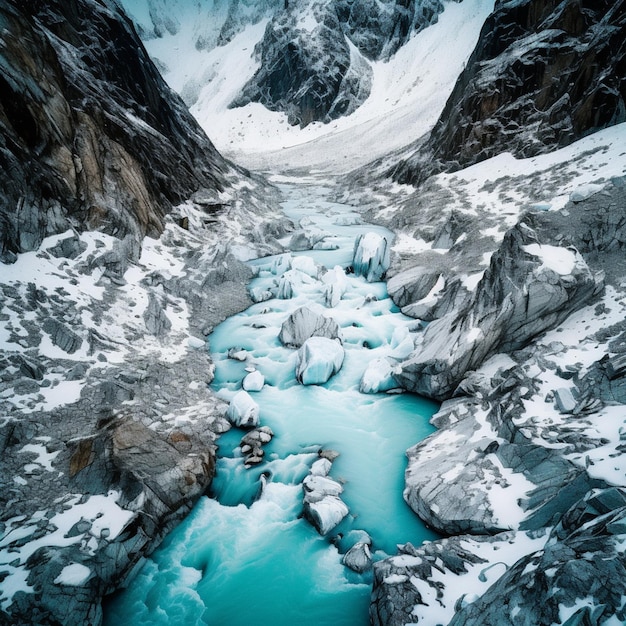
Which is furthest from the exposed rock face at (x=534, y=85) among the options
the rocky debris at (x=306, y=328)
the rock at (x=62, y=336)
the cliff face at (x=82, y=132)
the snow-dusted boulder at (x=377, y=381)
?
the rock at (x=62, y=336)

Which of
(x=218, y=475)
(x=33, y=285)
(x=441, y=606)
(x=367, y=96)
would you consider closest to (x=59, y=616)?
(x=218, y=475)

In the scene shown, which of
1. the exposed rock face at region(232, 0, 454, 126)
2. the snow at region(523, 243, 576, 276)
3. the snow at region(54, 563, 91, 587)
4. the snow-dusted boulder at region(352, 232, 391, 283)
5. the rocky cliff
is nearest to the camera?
the snow at region(54, 563, 91, 587)

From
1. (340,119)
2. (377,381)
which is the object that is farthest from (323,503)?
(340,119)

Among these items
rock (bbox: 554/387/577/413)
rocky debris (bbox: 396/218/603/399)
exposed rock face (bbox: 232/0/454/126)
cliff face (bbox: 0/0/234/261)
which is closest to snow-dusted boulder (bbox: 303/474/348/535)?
rocky debris (bbox: 396/218/603/399)

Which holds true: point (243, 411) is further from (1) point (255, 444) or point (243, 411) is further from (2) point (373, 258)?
(2) point (373, 258)

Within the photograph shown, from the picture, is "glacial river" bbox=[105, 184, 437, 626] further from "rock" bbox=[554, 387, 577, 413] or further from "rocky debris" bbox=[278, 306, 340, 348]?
"rock" bbox=[554, 387, 577, 413]

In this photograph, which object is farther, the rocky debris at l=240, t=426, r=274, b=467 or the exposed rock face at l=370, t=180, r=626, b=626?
the rocky debris at l=240, t=426, r=274, b=467
